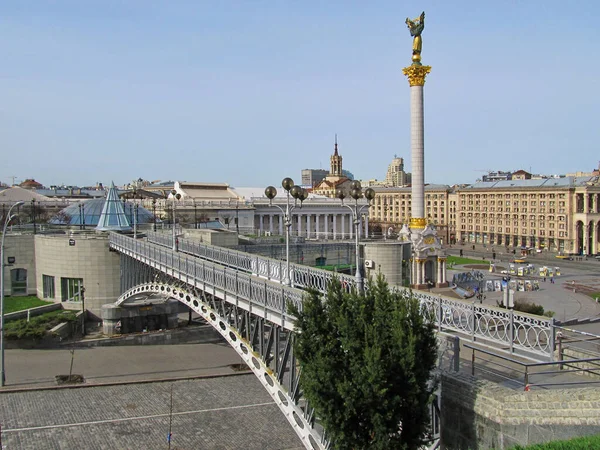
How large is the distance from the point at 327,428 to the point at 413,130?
44.2 metres

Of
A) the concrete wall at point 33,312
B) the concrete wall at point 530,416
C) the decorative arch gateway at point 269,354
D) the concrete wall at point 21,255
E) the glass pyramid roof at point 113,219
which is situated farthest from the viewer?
the glass pyramid roof at point 113,219

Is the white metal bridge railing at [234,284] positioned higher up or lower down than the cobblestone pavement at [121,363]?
higher up

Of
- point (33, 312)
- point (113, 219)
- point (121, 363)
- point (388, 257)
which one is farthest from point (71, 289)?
point (388, 257)

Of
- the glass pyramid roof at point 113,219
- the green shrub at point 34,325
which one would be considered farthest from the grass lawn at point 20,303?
the glass pyramid roof at point 113,219

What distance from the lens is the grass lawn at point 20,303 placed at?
41428 mm

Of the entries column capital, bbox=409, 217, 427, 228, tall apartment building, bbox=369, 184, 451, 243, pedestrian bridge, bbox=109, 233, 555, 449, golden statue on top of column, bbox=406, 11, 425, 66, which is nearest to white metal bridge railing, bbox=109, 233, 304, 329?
pedestrian bridge, bbox=109, 233, 555, 449

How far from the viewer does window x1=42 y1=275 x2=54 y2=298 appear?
44156 millimetres

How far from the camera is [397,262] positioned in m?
40.1

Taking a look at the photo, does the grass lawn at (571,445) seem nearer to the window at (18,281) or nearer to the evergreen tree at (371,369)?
the evergreen tree at (371,369)

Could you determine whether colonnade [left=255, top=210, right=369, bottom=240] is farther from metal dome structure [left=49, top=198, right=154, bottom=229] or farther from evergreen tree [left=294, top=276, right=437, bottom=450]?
evergreen tree [left=294, top=276, right=437, bottom=450]

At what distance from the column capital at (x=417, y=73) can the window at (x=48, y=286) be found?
3473 cm

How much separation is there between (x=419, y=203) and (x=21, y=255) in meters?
34.2

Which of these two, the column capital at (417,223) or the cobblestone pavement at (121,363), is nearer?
the cobblestone pavement at (121,363)

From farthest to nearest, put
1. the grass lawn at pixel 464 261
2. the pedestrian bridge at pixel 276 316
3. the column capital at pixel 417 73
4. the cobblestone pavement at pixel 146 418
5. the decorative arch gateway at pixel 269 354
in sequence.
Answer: the grass lawn at pixel 464 261 → the column capital at pixel 417 73 → the cobblestone pavement at pixel 146 418 → the decorative arch gateway at pixel 269 354 → the pedestrian bridge at pixel 276 316
